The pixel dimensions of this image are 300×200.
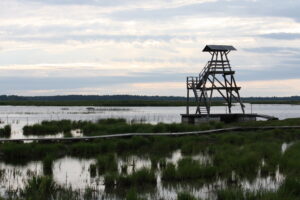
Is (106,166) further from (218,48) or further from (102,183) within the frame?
(218,48)

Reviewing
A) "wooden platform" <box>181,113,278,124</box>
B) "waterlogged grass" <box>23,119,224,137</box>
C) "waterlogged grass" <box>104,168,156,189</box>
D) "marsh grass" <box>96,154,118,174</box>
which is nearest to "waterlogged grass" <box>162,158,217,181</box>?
"waterlogged grass" <box>104,168,156,189</box>

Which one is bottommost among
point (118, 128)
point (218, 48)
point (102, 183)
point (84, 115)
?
point (102, 183)

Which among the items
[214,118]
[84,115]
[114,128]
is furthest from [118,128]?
[84,115]

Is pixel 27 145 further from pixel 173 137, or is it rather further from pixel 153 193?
pixel 153 193

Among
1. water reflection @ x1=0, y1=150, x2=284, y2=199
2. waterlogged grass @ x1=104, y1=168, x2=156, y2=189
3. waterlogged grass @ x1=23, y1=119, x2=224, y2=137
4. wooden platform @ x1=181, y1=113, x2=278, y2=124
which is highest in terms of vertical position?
wooden platform @ x1=181, y1=113, x2=278, y2=124

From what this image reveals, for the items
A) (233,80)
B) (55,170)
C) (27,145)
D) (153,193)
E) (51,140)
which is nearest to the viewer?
(153,193)

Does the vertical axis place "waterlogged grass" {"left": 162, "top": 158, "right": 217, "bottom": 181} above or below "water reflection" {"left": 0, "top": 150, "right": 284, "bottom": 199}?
above

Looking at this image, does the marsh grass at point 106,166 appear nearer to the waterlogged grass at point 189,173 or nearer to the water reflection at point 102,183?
the water reflection at point 102,183

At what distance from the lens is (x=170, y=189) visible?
13.8 m

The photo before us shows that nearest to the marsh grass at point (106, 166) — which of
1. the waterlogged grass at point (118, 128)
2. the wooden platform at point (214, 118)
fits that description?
the waterlogged grass at point (118, 128)

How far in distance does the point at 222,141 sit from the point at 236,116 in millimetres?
18812

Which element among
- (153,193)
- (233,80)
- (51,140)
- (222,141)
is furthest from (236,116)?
(153,193)

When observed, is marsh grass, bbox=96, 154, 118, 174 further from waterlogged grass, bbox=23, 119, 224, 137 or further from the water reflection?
waterlogged grass, bbox=23, 119, 224, 137

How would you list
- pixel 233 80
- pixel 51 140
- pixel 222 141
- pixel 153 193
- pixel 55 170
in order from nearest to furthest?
pixel 153 193 → pixel 55 170 → pixel 51 140 → pixel 222 141 → pixel 233 80
